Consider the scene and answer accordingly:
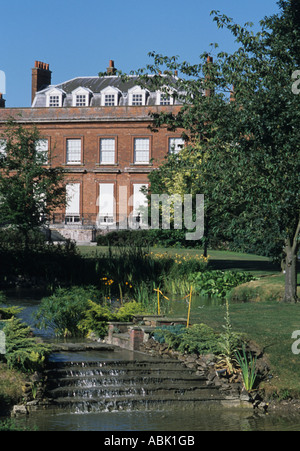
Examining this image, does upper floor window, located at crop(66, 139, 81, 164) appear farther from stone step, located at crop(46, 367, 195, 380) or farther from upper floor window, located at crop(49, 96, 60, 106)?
stone step, located at crop(46, 367, 195, 380)

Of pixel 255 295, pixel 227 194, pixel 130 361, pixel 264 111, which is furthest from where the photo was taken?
pixel 255 295

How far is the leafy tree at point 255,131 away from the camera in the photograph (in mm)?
15812

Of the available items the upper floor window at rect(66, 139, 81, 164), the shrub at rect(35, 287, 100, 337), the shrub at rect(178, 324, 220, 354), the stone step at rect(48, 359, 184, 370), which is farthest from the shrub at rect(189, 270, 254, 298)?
the upper floor window at rect(66, 139, 81, 164)

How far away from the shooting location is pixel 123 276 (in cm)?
2216

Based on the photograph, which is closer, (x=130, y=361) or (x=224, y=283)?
(x=130, y=361)

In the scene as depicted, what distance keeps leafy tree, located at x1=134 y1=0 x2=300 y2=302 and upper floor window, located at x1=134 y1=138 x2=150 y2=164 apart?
31.2 m

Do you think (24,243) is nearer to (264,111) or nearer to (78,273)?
(78,273)

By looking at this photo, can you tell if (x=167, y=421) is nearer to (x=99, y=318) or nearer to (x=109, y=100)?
(x=99, y=318)

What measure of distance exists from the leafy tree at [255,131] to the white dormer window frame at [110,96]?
3454cm

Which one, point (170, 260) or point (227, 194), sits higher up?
point (227, 194)
